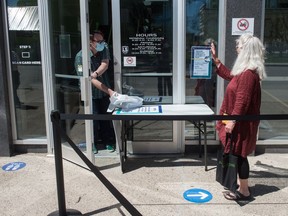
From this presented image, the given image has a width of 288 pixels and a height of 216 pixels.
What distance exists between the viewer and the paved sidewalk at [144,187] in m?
3.33

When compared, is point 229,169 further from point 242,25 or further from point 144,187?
point 242,25

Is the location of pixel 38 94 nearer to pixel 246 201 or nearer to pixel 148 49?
pixel 148 49

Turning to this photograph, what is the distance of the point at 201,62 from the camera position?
450cm

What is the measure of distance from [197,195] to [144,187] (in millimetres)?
580

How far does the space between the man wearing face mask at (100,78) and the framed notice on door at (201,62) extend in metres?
1.10

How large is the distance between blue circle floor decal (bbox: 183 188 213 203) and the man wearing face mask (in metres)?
1.53

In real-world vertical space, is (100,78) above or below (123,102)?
above

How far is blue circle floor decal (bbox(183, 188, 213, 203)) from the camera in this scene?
351cm

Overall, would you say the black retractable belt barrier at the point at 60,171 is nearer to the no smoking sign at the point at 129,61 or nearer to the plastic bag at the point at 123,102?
the plastic bag at the point at 123,102

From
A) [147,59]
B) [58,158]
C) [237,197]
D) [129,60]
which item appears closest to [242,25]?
[147,59]

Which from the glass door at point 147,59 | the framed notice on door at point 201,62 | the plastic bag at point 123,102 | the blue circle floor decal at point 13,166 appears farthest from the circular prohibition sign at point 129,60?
the blue circle floor decal at point 13,166

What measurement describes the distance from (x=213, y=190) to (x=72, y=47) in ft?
7.98

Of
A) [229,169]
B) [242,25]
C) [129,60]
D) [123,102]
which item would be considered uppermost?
[242,25]

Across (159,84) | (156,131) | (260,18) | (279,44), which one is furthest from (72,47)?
(279,44)
